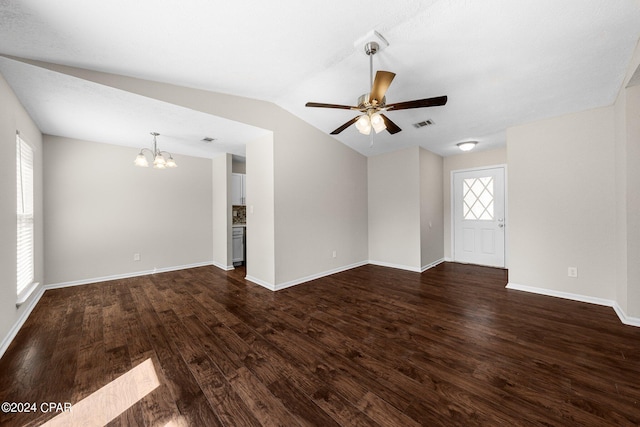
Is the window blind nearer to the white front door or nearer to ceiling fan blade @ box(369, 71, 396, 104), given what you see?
ceiling fan blade @ box(369, 71, 396, 104)

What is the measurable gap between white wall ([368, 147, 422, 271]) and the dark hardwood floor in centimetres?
154

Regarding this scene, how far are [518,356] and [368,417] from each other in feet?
4.91

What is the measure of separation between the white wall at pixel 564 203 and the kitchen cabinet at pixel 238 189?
510 centimetres

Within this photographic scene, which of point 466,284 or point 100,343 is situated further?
point 466,284

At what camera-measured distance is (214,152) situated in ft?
16.4

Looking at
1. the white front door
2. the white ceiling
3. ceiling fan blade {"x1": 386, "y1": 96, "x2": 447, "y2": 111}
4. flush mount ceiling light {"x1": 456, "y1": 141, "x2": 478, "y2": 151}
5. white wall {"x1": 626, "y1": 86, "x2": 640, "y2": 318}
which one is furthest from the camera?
the white front door

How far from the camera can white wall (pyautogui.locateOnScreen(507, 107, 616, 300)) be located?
3.08 metres

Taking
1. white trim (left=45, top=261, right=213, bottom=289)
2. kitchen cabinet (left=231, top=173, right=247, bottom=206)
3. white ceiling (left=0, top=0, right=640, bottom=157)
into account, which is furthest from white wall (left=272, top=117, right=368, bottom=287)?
white trim (left=45, top=261, right=213, bottom=289)

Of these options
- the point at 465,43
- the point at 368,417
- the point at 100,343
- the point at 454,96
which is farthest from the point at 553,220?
the point at 100,343

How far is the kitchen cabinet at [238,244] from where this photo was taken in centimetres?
541

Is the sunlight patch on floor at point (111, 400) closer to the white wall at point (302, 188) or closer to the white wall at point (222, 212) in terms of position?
the white wall at point (302, 188)

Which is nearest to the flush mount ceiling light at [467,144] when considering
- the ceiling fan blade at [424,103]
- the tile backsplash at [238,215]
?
the ceiling fan blade at [424,103]

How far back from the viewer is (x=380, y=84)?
2059 mm

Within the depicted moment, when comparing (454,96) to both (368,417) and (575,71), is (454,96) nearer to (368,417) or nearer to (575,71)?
(575,71)
